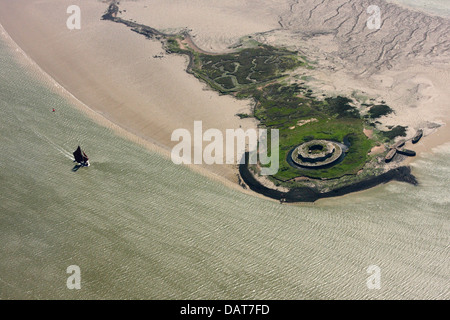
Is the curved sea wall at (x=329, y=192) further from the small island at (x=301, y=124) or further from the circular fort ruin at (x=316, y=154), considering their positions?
the circular fort ruin at (x=316, y=154)

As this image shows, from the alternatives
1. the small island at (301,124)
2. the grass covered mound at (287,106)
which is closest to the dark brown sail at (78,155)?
the small island at (301,124)

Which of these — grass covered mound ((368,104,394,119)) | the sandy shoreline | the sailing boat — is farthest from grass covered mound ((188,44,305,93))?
the sailing boat

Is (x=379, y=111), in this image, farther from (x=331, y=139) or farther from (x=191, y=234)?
(x=191, y=234)

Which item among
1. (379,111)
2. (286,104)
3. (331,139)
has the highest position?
(286,104)

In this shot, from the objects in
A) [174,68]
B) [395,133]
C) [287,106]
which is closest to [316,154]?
[395,133]

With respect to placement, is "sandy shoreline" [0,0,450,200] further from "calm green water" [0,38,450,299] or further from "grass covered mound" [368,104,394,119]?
"calm green water" [0,38,450,299]
